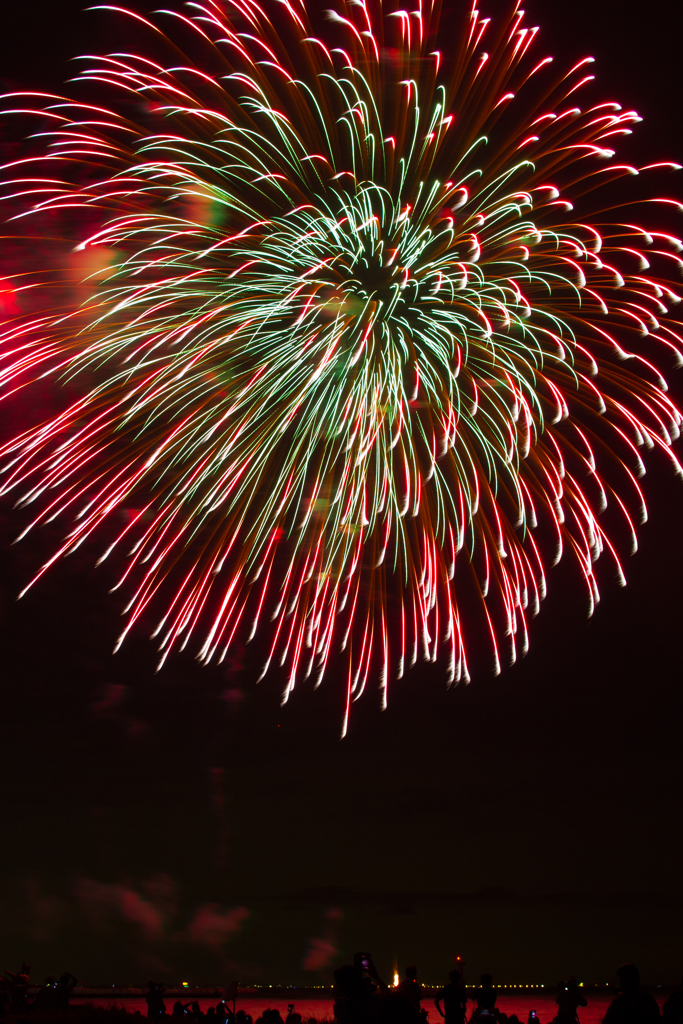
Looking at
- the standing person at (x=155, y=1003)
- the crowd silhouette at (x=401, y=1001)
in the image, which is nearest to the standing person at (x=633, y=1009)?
the crowd silhouette at (x=401, y=1001)

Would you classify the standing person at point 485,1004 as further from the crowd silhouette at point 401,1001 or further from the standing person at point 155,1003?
the standing person at point 155,1003

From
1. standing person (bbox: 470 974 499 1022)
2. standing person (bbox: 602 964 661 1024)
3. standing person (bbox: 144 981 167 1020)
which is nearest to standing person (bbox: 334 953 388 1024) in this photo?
standing person (bbox: 602 964 661 1024)

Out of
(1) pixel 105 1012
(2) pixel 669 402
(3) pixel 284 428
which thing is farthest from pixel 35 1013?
(2) pixel 669 402

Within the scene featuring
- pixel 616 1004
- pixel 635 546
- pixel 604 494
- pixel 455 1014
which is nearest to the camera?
pixel 616 1004

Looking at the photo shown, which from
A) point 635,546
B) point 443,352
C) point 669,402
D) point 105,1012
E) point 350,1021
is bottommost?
point 350,1021

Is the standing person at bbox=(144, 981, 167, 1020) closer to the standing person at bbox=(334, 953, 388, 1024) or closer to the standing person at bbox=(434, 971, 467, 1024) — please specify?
the standing person at bbox=(434, 971, 467, 1024)

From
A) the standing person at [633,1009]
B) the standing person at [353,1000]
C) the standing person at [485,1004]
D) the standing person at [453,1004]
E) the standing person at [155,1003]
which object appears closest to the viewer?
the standing person at [633,1009]

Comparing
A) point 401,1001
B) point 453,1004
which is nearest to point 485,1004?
point 453,1004

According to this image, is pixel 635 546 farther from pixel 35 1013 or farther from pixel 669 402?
pixel 35 1013
